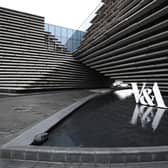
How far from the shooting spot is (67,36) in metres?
29.2

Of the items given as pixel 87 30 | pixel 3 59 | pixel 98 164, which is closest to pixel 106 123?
pixel 98 164

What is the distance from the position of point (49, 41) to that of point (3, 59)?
20.5 ft

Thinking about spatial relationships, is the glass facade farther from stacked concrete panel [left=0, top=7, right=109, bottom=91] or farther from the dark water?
the dark water

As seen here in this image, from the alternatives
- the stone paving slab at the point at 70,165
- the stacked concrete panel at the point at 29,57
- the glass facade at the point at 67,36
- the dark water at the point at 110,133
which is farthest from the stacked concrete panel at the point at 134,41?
the stone paving slab at the point at 70,165

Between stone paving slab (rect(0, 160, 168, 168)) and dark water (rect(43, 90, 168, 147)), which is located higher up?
dark water (rect(43, 90, 168, 147))

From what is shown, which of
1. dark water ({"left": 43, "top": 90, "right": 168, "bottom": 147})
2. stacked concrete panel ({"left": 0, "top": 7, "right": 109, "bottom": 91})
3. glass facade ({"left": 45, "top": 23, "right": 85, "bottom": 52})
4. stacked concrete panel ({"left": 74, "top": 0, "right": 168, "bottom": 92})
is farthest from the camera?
glass facade ({"left": 45, "top": 23, "right": 85, "bottom": 52})

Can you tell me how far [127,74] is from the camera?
62.2 ft

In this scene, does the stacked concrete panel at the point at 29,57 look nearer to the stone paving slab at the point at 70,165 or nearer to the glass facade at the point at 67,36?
the glass facade at the point at 67,36

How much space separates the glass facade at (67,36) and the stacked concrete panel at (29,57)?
202 inches

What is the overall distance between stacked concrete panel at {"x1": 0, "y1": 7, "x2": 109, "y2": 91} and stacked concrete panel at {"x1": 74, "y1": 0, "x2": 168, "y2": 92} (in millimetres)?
3119

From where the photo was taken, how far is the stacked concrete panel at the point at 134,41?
10742 millimetres

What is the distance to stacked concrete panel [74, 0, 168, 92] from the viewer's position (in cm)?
1074

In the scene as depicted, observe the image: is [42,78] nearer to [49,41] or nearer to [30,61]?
[30,61]

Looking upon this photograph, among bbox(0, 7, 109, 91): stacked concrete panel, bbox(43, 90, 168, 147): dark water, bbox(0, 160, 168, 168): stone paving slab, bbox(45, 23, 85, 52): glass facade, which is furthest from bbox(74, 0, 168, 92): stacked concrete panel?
bbox(0, 160, 168, 168): stone paving slab
